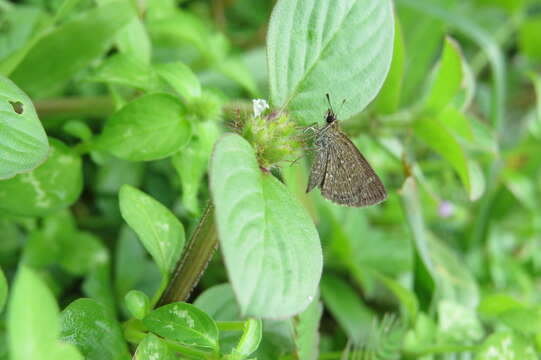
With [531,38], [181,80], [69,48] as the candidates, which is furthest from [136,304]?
[531,38]

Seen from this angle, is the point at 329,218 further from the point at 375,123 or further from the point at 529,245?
the point at 529,245

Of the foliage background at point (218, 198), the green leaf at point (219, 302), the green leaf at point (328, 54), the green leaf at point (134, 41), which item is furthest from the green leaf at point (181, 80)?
the green leaf at point (219, 302)

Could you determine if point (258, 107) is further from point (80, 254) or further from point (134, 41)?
point (80, 254)

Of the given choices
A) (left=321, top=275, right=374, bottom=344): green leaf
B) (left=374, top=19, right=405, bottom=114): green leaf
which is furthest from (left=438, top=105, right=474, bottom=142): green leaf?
(left=321, top=275, right=374, bottom=344): green leaf

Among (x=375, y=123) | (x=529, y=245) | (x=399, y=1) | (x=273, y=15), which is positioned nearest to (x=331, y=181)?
(x=273, y=15)

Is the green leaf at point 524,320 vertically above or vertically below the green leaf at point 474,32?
below

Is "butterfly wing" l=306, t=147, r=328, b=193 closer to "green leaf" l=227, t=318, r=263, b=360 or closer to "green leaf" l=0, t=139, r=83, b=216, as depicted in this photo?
"green leaf" l=227, t=318, r=263, b=360

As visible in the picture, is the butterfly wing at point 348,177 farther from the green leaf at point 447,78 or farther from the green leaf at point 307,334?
the green leaf at point 447,78
